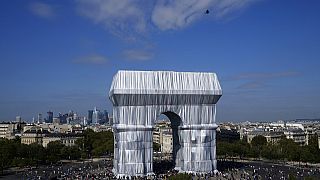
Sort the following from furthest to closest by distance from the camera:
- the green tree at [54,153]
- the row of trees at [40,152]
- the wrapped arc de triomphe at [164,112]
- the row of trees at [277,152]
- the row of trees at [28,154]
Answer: the green tree at [54,153] → the row of trees at [277,152] → the row of trees at [40,152] → the row of trees at [28,154] → the wrapped arc de triomphe at [164,112]

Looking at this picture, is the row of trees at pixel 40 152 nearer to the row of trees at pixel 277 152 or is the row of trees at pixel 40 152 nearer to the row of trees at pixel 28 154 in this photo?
the row of trees at pixel 28 154

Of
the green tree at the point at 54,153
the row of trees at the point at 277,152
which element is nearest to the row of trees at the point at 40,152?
the green tree at the point at 54,153

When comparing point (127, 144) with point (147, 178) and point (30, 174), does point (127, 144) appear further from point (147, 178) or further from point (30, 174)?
point (30, 174)

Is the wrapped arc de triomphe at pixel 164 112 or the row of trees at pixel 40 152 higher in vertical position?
the wrapped arc de triomphe at pixel 164 112

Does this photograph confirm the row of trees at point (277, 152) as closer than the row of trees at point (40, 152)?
No

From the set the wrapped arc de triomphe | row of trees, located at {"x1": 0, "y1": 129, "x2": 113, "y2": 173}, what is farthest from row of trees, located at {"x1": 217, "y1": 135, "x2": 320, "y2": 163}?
the wrapped arc de triomphe

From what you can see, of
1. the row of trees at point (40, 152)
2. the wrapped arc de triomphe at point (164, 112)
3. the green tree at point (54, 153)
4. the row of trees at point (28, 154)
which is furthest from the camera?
the green tree at point (54, 153)

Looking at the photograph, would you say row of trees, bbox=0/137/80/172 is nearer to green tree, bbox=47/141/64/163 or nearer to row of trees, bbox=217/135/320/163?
green tree, bbox=47/141/64/163
